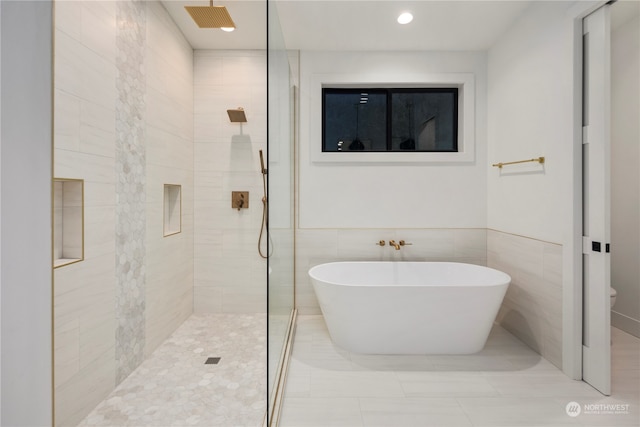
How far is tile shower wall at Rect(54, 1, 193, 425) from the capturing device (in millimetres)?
1581

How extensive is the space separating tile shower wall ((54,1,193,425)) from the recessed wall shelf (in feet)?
0.45

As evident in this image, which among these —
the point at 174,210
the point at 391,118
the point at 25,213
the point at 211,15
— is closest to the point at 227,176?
the point at 174,210

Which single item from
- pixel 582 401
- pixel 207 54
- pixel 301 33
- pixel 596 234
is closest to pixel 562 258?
pixel 596 234

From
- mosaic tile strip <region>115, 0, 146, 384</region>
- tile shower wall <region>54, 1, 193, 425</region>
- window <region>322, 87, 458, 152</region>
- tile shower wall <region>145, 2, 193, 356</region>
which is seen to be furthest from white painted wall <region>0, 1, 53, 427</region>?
window <region>322, 87, 458, 152</region>

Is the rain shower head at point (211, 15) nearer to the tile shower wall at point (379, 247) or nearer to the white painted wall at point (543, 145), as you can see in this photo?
the tile shower wall at point (379, 247)

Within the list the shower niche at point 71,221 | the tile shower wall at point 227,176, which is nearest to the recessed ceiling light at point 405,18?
the tile shower wall at point 227,176

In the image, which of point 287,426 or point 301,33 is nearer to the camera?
point 287,426

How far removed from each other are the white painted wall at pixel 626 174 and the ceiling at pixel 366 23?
28 cm

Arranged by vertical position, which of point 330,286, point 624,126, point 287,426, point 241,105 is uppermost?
point 241,105

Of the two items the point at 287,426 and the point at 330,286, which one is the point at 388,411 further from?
the point at 330,286

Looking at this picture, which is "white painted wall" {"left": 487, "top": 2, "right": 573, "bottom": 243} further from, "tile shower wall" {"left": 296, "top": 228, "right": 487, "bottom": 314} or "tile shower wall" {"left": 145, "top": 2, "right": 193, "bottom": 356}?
"tile shower wall" {"left": 145, "top": 2, "right": 193, "bottom": 356}

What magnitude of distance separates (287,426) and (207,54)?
10.4 feet

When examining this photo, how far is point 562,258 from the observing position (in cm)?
217

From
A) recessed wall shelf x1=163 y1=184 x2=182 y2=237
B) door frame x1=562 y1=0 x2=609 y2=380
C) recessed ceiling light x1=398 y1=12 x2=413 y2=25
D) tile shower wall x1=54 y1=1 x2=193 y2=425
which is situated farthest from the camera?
recessed wall shelf x1=163 y1=184 x2=182 y2=237
